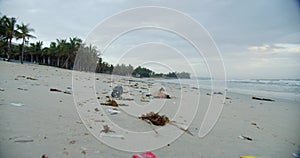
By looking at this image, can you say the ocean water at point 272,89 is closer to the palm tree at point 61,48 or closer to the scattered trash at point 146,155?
the scattered trash at point 146,155

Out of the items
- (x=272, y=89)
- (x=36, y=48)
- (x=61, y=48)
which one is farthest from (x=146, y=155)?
(x=36, y=48)

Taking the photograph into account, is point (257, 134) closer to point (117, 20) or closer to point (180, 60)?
point (180, 60)

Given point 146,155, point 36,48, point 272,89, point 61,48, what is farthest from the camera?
point 36,48

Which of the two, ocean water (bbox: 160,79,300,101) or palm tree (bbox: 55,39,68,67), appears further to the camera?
palm tree (bbox: 55,39,68,67)

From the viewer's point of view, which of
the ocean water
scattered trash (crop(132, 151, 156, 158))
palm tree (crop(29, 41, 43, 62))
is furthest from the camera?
palm tree (crop(29, 41, 43, 62))

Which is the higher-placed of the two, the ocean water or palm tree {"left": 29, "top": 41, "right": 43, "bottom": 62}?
palm tree {"left": 29, "top": 41, "right": 43, "bottom": 62}

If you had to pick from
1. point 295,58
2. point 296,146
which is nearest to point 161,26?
point 295,58

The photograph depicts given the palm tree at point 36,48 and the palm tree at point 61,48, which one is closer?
the palm tree at point 61,48

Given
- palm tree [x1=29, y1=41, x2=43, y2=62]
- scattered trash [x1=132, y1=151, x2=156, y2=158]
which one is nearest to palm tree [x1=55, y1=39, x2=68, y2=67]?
palm tree [x1=29, y1=41, x2=43, y2=62]

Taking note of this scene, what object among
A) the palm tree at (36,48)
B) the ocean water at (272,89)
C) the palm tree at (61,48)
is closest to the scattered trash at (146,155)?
the ocean water at (272,89)

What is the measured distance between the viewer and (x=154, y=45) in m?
3.48

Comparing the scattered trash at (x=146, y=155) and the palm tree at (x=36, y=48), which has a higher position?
the palm tree at (x=36, y=48)

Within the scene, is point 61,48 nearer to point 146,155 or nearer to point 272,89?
point 272,89

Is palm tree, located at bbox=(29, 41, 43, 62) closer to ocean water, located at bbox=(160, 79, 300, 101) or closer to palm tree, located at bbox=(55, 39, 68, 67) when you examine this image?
palm tree, located at bbox=(55, 39, 68, 67)
